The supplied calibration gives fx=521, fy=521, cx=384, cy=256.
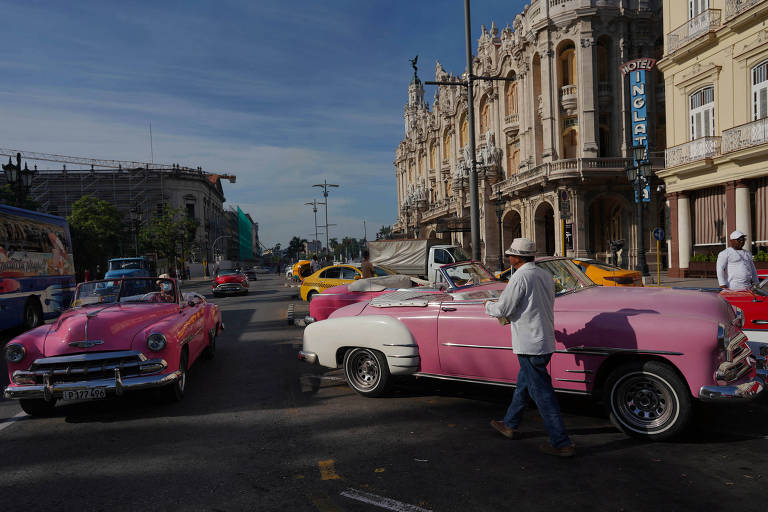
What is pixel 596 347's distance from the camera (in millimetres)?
4629

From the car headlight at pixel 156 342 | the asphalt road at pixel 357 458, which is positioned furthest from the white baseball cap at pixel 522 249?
the car headlight at pixel 156 342

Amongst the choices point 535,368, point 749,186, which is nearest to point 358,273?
point 535,368

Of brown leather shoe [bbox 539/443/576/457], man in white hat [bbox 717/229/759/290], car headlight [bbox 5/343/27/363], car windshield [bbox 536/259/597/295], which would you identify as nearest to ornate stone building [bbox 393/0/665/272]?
man in white hat [bbox 717/229/759/290]

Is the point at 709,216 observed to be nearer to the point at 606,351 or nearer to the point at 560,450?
the point at 606,351

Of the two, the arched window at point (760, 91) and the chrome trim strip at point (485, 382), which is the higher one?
the arched window at point (760, 91)

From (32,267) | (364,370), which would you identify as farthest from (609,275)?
(32,267)

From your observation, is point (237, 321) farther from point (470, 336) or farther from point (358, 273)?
point (470, 336)

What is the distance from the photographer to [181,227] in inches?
2435

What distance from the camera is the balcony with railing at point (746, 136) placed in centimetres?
1802

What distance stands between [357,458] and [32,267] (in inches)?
488

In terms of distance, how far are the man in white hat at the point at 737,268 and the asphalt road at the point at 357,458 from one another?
8.73 ft

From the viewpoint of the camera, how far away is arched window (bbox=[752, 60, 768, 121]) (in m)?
18.1

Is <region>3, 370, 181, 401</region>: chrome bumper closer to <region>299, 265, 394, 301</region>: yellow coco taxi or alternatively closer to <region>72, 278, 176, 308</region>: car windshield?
<region>72, 278, 176, 308</region>: car windshield

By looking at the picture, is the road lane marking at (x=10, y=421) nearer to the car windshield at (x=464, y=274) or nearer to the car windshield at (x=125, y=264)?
the car windshield at (x=464, y=274)
